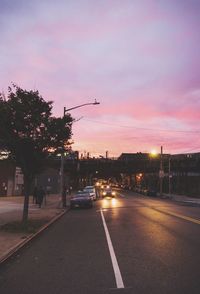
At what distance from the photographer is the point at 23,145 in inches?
784

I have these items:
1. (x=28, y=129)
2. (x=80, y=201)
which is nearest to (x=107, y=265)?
(x=28, y=129)

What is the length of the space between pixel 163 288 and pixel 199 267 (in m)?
2.20

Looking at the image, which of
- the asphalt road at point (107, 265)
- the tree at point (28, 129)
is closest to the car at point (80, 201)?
the tree at point (28, 129)

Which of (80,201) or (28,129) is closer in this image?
(28,129)

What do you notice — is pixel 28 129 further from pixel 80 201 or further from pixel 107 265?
pixel 80 201

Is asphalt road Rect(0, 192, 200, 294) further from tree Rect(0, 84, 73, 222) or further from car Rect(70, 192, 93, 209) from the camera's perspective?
Answer: car Rect(70, 192, 93, 209)

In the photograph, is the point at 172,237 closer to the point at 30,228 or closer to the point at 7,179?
the point at 30,228

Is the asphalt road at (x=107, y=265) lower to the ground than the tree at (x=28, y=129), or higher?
lower

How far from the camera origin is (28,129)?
2008 cm

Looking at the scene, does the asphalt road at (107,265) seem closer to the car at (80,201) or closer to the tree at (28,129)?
the tree at (28,129)

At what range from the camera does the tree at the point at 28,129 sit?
19719 mm

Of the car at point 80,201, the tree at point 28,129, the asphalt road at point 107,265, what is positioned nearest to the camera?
the asphalt road at point 107,265

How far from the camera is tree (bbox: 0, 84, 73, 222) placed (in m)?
19.7

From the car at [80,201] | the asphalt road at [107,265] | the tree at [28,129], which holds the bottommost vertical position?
the asphalt road at [107,265]
